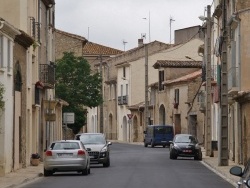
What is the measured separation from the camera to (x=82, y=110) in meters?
71.6

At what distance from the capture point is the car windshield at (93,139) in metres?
42.0

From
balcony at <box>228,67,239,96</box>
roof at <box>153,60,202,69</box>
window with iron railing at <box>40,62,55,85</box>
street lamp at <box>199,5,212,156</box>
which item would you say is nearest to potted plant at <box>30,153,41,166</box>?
window with iron railing at <box>40,62,55,85</box>

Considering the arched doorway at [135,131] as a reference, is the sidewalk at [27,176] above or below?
below

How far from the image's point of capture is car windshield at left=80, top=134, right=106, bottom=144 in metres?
42.0

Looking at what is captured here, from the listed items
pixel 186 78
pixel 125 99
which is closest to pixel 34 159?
pixel 186 78

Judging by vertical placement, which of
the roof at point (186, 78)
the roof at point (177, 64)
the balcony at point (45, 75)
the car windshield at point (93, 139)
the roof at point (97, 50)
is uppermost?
the roof at point (97, 50)

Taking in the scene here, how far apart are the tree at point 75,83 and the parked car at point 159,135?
18.1 feet

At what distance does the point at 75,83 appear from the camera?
240 feet

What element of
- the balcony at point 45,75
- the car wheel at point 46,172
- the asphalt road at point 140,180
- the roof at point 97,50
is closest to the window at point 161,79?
the roof at point 97,50

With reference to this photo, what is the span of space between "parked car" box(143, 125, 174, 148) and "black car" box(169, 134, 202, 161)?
78.3 ft

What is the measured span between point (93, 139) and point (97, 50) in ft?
264

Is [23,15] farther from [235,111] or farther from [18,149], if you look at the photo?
[235,111]

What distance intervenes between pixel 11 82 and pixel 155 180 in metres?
9.20

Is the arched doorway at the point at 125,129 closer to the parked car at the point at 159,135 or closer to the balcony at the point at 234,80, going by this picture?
the parked car at the point at 159,135
